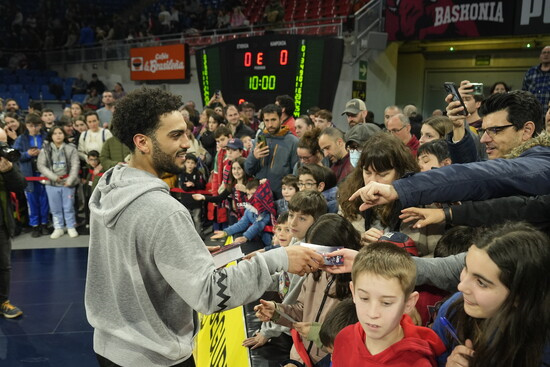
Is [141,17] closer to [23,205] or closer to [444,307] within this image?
[23,205]

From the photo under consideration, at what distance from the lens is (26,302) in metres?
5.72

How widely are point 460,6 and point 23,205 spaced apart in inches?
354

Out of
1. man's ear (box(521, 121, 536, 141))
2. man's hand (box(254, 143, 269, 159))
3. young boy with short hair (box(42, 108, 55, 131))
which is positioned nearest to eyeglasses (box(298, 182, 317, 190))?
man's hand (box(254, 143, 269, 159))

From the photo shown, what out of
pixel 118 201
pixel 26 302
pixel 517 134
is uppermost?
pixel 517 134

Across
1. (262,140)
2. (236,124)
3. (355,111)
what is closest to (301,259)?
(262,140)

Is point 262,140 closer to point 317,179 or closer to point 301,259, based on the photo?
point 317,179

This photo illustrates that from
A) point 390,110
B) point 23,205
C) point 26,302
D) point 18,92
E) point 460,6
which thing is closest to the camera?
point 26,302

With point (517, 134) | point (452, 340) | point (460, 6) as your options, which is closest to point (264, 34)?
point (460, 6)

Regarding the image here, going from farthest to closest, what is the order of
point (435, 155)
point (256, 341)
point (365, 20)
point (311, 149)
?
1. point (365, 20)
2. point (311, 149)
3. point (435, 155)
4. point (256, 341)

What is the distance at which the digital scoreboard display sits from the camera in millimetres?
10562

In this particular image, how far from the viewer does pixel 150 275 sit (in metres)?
2.01

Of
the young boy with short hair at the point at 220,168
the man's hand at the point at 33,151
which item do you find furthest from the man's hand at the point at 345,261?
the man's hand at the point at 33,151

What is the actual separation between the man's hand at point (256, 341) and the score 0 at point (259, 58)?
843cm

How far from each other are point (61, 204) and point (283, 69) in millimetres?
5464
